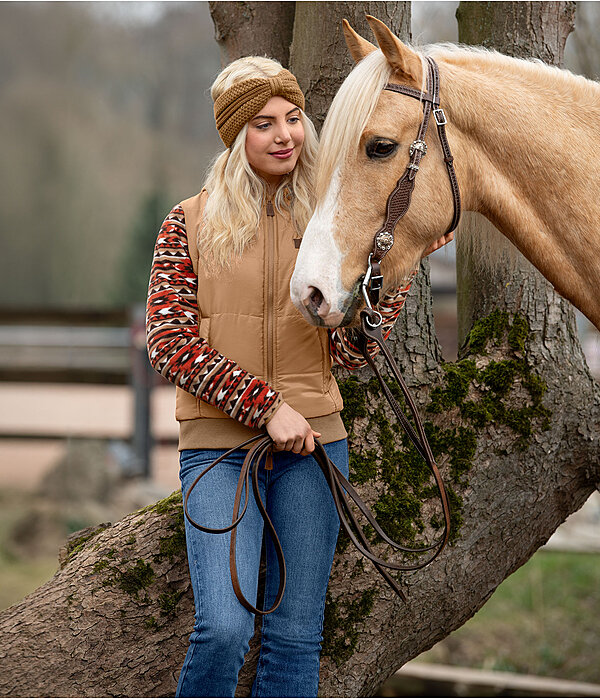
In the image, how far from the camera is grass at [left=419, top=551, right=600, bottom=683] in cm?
458

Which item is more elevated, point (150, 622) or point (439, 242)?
point (439, 242)

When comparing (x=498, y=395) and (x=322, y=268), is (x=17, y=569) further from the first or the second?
(x=322, y=268)

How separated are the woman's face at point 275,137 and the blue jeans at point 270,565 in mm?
813

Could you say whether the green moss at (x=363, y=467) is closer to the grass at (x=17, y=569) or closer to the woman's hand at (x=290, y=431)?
the woman's hand at (x=290, y=431)

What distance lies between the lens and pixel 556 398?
2.65 m

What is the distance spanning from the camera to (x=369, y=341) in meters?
2.08

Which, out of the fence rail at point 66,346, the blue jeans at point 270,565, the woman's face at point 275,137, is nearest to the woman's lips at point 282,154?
the woman's face at point 275,137

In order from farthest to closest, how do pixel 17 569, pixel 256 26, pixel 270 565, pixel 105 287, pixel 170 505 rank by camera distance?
pixel 105 287
pixel 17 569
pixel 256 26
pixel 170 505
pixel 270 565

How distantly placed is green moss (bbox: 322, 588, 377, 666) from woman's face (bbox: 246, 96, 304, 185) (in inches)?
55.1

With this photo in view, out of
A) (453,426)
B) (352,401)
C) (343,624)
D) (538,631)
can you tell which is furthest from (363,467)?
(538,631)

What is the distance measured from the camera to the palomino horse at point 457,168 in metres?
1.82

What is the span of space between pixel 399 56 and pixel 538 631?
4.22m

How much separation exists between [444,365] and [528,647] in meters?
2.99

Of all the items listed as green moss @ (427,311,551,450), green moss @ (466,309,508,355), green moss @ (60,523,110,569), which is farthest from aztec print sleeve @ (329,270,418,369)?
green moss @ (60,523,110,569)
